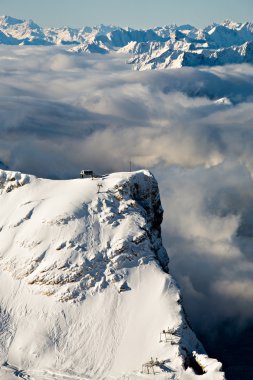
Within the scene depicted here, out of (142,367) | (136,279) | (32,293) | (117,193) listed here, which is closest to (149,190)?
(117,193)

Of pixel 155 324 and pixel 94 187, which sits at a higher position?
pixel 94 187

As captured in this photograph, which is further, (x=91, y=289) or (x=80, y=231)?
(x=80, y=231)

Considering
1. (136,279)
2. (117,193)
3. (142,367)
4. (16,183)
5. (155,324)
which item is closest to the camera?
(142,367)

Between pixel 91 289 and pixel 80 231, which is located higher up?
pixel 80 231

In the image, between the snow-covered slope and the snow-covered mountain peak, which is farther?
the snow-covered mountain peak

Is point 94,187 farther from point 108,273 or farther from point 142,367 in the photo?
point 142,367

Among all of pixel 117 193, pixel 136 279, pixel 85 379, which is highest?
pixel 117 193

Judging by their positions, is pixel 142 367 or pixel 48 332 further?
pixel 48 332

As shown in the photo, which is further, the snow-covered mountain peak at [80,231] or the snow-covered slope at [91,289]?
the snow-covered mountain peak at [80,231]
